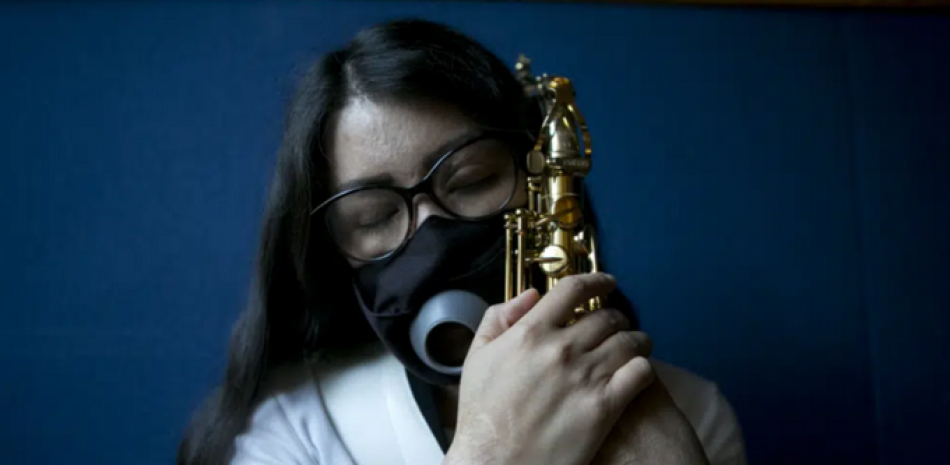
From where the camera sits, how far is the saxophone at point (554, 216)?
0.69 meters

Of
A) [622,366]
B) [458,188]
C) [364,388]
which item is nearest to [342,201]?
[458,188]

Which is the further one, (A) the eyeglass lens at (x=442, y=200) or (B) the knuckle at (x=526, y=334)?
(A) the eyeglass lens at (x=442, y=200)

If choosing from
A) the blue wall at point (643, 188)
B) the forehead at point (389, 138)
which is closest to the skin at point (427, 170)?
the forehead at point (389, 138)

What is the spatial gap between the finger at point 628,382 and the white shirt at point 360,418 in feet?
0.86

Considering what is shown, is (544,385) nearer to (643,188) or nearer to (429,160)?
(429,160)

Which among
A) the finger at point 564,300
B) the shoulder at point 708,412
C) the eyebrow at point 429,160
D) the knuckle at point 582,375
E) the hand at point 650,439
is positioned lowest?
the shoulder at point 708,412

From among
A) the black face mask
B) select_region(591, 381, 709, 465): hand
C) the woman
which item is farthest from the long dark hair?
select_region(591, 381, 709, 465): hand

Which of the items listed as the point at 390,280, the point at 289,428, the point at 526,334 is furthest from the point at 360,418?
the point at 526,334

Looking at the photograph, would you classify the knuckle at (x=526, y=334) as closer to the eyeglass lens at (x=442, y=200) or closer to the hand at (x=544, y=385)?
the hand at (x=544, y=385)

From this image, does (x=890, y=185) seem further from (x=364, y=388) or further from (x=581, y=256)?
(x=364, y=388)

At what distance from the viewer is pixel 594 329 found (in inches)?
24.2

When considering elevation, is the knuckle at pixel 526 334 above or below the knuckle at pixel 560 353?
above

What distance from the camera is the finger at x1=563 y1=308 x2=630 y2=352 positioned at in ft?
1.98

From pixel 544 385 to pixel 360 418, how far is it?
1.04 feet
